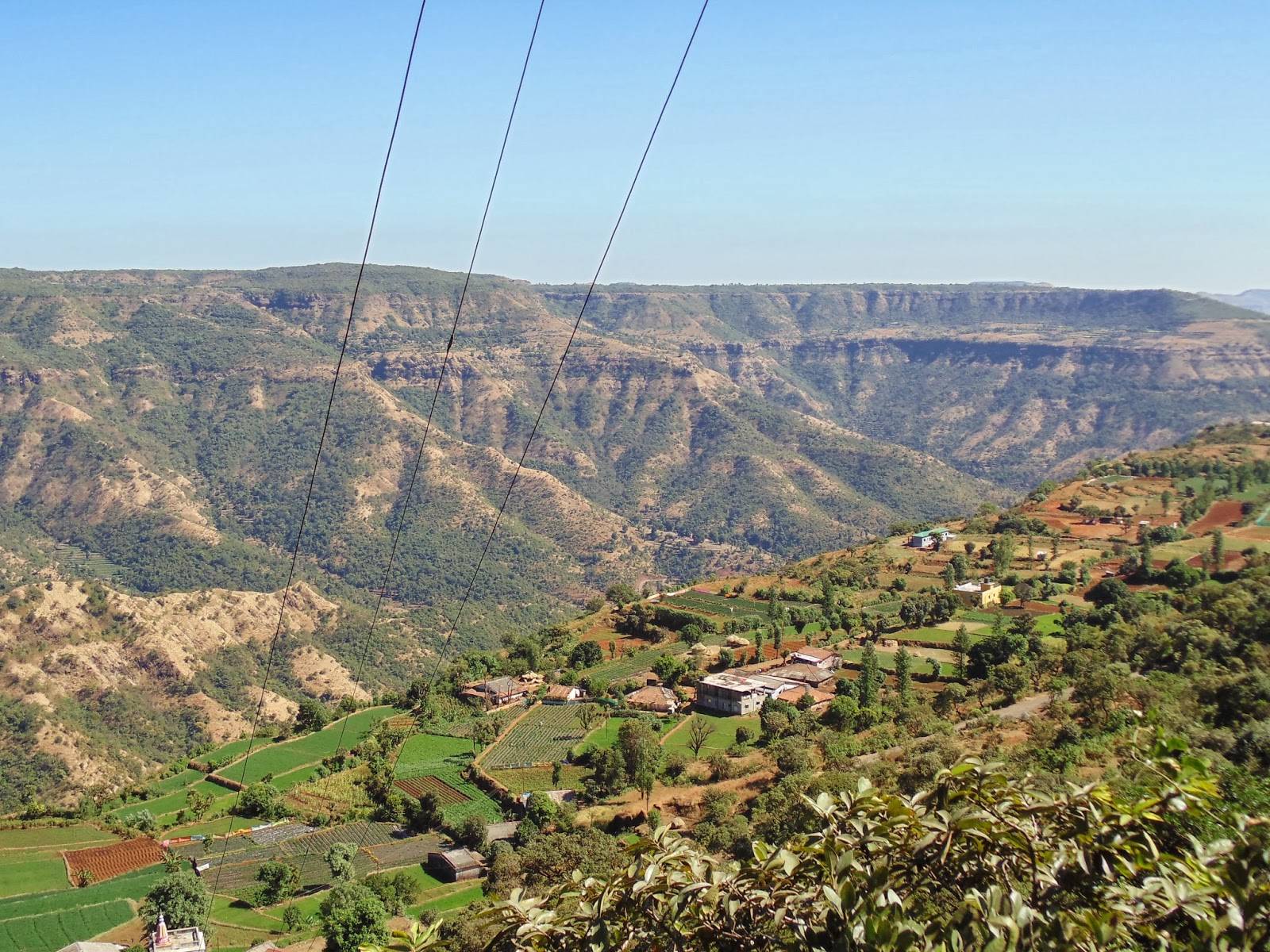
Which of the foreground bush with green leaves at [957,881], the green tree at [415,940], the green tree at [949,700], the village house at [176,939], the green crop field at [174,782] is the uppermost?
the foreground bush with green leaves at [957,881]

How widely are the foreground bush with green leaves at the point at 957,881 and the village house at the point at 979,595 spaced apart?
2320 inches

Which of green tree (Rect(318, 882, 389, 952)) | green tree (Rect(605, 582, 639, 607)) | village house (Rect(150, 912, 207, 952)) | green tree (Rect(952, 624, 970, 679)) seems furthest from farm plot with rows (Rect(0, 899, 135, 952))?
green tree (Rect(605, 582, 639, 607))

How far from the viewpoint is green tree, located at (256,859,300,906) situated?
35844 mm

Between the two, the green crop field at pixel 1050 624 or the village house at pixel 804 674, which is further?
the village house at pixel 804 674

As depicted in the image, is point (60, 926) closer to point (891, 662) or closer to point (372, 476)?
point (891, 662)

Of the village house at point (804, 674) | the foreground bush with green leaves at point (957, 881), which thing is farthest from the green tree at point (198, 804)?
the foreground bush with green leaves at point (957, 881)

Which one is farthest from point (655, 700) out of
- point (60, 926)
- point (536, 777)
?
point (60, 926)

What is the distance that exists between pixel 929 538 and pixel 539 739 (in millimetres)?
43660

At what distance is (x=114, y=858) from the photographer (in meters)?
41.6

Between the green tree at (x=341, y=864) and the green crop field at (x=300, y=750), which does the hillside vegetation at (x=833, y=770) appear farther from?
the green tree at (x=341, y=864)

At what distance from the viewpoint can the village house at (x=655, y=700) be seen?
5019 cm

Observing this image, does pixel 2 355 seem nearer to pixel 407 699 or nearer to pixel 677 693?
pixel 407 699

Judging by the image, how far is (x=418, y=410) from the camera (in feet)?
614

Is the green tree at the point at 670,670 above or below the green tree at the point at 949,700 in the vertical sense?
below
